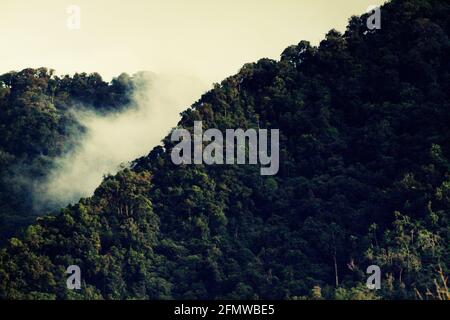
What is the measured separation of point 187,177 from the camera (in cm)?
3819

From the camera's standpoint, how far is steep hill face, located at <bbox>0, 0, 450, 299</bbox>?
111 feet

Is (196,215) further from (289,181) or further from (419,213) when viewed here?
(419,213)

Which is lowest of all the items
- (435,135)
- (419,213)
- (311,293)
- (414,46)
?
(311,293)

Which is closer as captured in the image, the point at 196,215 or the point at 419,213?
the point at 419,213

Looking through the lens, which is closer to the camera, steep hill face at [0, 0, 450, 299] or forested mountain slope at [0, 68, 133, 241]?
steep hill face at [0, 0, 450, 299]

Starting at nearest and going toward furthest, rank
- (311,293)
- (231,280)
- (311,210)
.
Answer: (311,293), (231,280), (311,210)

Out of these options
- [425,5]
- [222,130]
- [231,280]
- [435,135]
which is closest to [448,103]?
[435,135]

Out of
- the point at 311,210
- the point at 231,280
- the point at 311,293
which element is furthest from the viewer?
the point at 311,210

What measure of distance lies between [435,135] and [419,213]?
3.90m

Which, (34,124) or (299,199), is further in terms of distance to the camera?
(34,124)

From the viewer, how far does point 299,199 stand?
38.1 m

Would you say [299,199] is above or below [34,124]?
below

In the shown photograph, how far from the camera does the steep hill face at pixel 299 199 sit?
1336 inches

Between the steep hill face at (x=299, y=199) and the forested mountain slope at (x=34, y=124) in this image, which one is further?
the forested mountain slope at (x=34, y=124)
